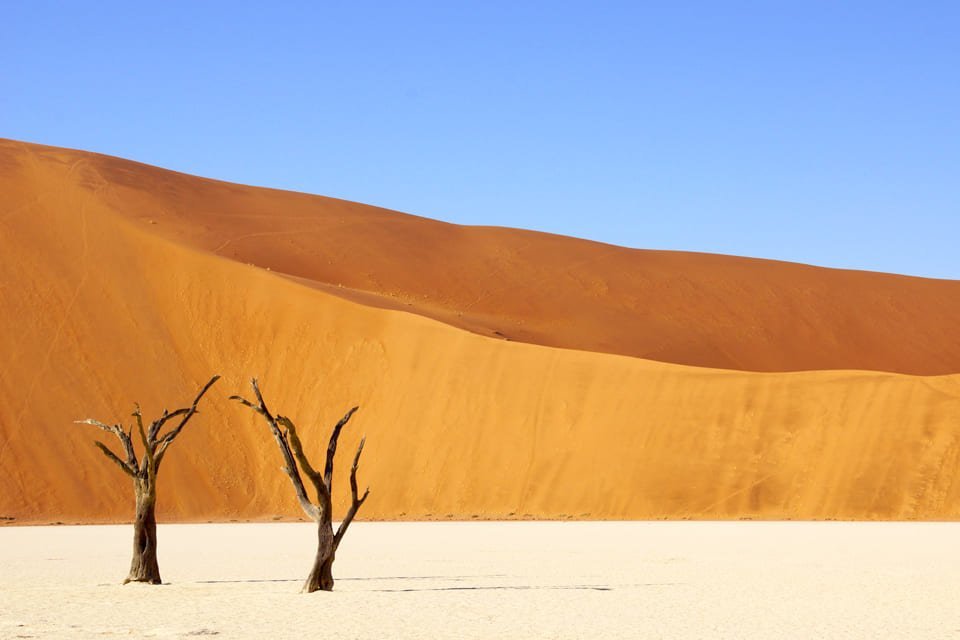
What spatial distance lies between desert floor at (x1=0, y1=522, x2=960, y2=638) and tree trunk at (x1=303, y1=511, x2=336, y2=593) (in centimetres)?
23

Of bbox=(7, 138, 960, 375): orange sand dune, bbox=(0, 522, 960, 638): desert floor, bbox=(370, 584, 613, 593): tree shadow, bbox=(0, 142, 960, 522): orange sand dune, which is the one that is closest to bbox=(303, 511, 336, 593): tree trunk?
bbox=(0, 522, 960, 638): desert floor

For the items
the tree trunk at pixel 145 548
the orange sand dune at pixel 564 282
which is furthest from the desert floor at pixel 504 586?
the orange sand dune at pixel 564 282

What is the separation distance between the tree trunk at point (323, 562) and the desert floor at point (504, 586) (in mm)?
227

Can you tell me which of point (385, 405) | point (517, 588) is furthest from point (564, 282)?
point (517, 588)

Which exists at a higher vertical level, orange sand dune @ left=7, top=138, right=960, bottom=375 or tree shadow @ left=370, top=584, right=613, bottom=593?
orange sand dune @ left=7, top=138, right=960, bottom=375

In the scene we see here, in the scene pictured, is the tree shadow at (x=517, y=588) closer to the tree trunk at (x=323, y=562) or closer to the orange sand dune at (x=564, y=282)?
the tree trunk at (x=323, y=562)

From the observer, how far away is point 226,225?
6875 cm

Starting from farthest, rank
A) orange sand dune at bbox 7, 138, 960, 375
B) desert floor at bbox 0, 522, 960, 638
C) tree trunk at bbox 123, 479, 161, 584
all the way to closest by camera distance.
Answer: orange sand dune at bbox 7, 138, 960, 375, tree trunk at bbox 123, 479, 161, 584, desert floor at bbox 0, 522, 960, 638

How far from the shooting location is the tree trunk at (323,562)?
17062mm

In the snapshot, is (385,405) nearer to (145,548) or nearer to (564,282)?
(145,548)

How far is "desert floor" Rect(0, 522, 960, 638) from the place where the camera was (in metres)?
13.8

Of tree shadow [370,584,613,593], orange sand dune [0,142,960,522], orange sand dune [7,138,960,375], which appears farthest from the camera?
orange sand dune [7,138,960,375]

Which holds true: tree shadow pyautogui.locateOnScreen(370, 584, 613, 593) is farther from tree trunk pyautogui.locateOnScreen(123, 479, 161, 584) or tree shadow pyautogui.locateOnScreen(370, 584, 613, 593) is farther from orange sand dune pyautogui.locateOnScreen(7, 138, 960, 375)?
orange sand dune pyautogui.locateOnScreen(7, 138, 960, 375)

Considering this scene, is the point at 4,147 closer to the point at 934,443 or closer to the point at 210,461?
the point at 210,461
